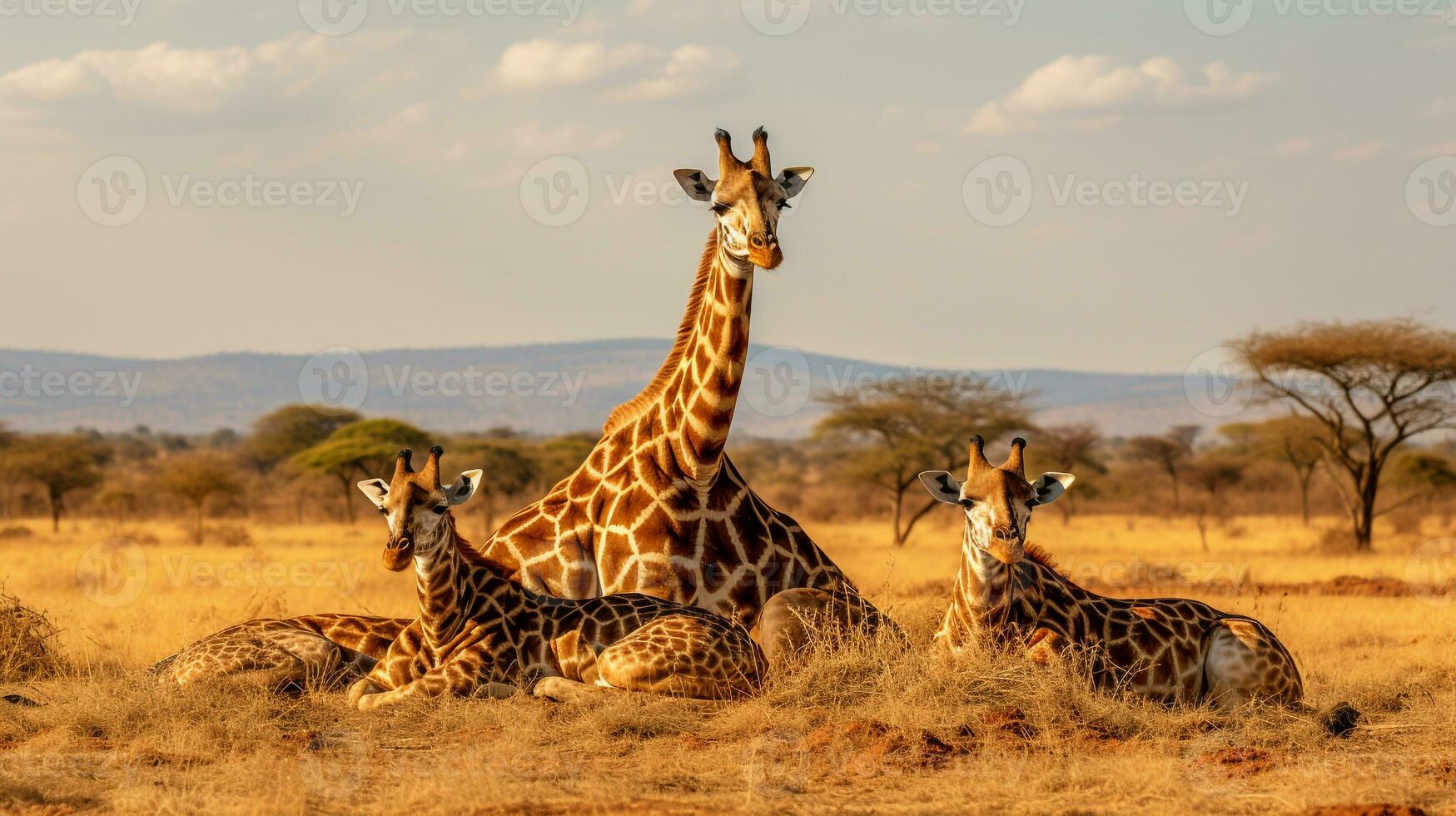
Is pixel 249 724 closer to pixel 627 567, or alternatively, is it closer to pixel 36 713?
pixel 36 713

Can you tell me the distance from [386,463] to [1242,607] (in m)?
21.8

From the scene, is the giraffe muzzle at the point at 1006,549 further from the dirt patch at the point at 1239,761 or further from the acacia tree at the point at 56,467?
the acacia tree at the point at 56,467

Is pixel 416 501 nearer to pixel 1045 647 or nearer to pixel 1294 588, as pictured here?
pixel 1045 647

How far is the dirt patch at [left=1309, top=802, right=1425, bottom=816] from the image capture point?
19.8ft

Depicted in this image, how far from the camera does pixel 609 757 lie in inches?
282

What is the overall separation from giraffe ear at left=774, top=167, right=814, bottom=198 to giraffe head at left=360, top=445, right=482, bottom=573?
2467 millimetres

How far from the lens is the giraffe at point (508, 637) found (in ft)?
26.4

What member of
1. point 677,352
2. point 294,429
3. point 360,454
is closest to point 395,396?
point 294,429

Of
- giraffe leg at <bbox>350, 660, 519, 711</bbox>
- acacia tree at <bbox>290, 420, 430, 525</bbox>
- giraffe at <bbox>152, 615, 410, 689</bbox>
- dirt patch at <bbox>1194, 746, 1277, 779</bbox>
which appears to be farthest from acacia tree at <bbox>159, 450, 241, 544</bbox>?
dirt patch at <bbox>1194, 746, 1277, 779</bbox>

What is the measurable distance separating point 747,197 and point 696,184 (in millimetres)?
614

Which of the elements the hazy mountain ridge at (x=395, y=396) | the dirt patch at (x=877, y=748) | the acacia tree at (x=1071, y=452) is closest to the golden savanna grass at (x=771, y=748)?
the dirt patch at (x=877, y=748)

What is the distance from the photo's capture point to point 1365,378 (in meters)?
26.8

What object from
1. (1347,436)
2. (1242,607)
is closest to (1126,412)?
(1347,436)

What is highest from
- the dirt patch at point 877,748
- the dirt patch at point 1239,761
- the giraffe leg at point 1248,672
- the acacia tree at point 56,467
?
the acacia tree at point 56,467
